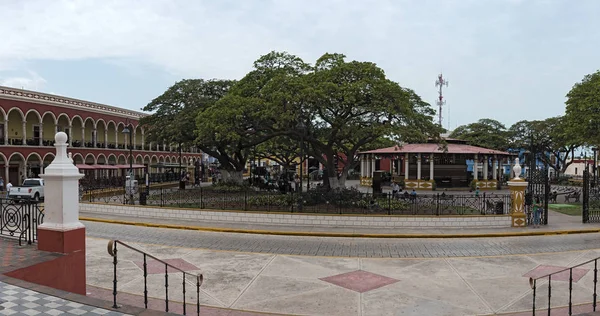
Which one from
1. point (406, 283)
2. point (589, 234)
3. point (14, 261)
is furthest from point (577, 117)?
point (14, 261)

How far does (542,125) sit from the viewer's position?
57.5 meters

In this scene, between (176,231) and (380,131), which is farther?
(380,131)

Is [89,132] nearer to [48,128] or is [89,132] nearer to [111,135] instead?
[111,135]

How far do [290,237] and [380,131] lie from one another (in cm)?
673

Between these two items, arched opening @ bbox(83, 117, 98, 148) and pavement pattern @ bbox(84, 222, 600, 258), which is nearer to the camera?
pavement pattern @ bbox(84, 222, 600, 258)

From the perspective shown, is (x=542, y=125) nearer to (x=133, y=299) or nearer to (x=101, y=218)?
(x=101, y=218)

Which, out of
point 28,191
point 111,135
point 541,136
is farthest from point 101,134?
point 541,136

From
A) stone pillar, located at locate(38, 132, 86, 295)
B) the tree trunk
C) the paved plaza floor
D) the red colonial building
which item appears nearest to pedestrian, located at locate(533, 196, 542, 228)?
the paved plaza floor

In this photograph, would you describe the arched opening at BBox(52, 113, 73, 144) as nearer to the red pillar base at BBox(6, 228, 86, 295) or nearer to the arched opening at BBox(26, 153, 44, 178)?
the arched opening at BBox(26, 153, 44, 178)

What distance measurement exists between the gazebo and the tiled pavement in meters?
21.2

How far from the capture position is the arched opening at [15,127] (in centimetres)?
4025

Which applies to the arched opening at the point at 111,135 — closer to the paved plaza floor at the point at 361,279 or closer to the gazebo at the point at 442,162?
the gazebo at the point at 442,162

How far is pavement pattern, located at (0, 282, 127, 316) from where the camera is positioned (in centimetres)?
541

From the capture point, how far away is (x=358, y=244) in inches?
556
